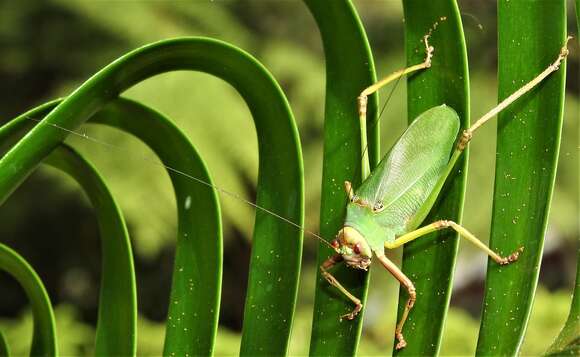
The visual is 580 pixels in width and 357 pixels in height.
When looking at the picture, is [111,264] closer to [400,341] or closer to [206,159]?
[400,341]

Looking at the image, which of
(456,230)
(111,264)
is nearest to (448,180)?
(456,230)

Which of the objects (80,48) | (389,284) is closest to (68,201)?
(80,48)

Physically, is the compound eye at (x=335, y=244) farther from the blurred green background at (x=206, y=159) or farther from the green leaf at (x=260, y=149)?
the blurred green background at (x=206, y=159)

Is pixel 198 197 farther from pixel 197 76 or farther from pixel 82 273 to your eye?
pixel 82 273

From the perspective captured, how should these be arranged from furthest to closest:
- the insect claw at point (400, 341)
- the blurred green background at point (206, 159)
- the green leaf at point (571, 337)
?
the blurred green background at point (206, 159)
the insect claw at point (400, 341)
the green leaf at point (571, 337)

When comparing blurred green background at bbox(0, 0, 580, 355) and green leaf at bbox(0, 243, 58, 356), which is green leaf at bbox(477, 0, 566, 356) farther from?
blurred green background at bbox(0, 0, 580, 355)

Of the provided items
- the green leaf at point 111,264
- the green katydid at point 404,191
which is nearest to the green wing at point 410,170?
the green katydid at point 404,191

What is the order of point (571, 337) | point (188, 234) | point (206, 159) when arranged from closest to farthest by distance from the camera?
point (571, 337)
point (188, 234)
point (206, 159)
